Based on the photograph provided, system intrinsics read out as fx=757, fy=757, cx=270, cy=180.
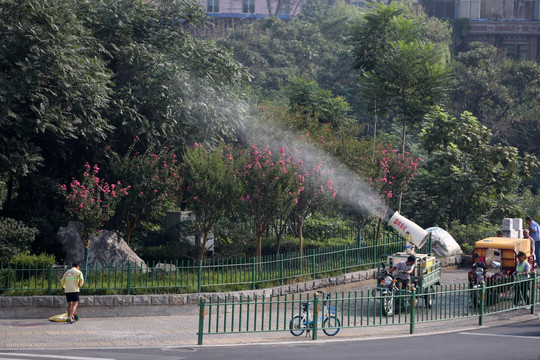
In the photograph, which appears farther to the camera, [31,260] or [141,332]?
[31,260]

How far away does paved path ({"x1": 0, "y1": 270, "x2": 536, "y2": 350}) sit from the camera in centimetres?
1656

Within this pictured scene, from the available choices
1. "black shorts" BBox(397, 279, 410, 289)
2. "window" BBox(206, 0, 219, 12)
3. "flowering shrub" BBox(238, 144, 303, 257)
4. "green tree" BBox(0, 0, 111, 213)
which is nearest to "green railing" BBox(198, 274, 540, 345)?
"black shorts" BBox(397, 279, 410, 289)

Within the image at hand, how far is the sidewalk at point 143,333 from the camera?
16.6 metres

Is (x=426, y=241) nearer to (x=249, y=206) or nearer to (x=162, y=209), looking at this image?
(x=249, y=206)

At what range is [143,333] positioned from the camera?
1778cm

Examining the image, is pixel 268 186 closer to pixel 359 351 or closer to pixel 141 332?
pixel 141 332

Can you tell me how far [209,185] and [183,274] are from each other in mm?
2810

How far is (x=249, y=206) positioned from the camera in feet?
75.6

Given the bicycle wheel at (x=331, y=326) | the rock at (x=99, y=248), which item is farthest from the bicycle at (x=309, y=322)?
the rock at (x=99, y=248)

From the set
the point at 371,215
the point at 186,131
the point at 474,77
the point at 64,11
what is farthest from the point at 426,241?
the point at 474,77

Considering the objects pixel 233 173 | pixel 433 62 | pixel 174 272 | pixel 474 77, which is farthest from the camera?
pixel 474 77

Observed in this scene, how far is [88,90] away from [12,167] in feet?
10.2

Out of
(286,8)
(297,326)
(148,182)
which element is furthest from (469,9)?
(297,326)

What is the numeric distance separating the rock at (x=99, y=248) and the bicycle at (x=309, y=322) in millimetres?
6609
